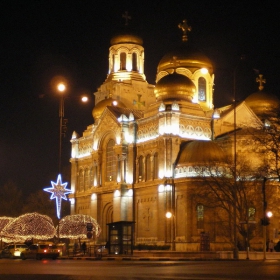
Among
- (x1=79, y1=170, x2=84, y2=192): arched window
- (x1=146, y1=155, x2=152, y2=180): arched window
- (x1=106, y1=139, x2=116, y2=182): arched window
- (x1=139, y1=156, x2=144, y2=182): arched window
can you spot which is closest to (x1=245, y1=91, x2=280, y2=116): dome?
(x1=146, y1=155, x2=152, y2=180): arched window

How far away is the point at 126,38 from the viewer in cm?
8419

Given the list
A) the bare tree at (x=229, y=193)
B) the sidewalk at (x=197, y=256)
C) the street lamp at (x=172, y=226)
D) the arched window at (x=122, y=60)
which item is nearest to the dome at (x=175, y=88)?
the bare tree at (x=229, y=193)

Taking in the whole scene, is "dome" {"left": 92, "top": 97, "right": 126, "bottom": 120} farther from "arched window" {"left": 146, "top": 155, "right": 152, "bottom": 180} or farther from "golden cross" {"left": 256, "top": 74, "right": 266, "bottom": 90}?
"golden cross" {"left": 256, "top": 74, "right": 266, "bottom": 90}

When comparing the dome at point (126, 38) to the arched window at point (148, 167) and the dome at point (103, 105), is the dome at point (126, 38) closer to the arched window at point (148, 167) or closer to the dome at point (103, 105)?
the dome at point (103, 105)

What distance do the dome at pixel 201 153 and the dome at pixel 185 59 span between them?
15377 millimetres

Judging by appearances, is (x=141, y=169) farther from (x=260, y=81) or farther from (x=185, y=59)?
(x=260, y=81)

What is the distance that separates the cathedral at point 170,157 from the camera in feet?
206

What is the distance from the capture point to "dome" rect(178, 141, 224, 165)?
64312 mm

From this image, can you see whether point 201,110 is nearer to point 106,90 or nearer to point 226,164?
point 226,164

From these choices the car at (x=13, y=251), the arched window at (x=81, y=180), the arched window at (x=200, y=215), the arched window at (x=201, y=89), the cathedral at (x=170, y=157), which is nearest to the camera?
the car at (x=13, y=251)

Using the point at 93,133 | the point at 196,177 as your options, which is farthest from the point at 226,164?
the point at 93,133

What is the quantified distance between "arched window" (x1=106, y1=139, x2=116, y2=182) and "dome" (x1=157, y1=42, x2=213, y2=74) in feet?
36.1

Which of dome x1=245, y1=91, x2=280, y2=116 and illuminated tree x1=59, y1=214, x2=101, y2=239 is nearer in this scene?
illuminated tree x1=59, y1=214, x2=101, y2=239

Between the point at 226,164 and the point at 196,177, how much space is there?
3.17 m
